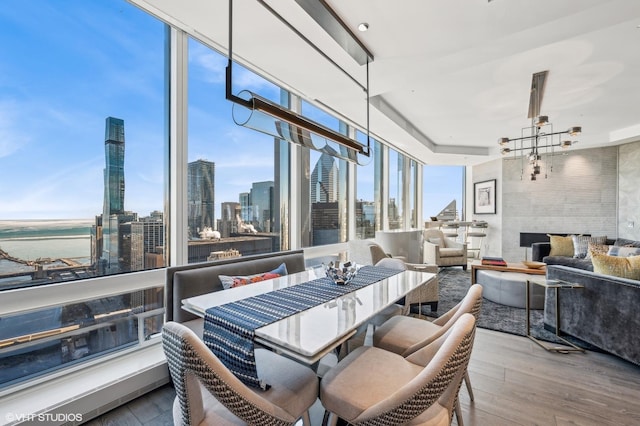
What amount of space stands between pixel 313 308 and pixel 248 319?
357mm

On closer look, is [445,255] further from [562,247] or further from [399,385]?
[399,385]

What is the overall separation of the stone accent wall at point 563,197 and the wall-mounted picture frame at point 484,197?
0.30 m

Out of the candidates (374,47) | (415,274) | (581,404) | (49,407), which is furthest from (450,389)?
(374,47)

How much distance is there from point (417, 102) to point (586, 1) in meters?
2.61

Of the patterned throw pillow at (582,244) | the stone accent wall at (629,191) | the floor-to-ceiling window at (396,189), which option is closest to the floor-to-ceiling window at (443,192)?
the floor-to-ceiling window at (396,189)

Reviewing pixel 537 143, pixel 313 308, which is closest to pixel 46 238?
pixel 313 308

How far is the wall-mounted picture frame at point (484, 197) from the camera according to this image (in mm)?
8227

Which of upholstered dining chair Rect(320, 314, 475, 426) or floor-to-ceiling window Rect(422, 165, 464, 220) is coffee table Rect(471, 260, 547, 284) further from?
floor-to-ceiling window Rect(422, 165, 464, 220)

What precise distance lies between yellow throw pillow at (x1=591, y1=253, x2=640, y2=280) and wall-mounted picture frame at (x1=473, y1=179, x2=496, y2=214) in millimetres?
5892

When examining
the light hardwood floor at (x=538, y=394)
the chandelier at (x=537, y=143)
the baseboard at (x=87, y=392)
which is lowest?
the light hardwood floor at (x=538, y=394)

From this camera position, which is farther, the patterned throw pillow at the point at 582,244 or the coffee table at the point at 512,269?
the patterned throw pillow at the point at 582,244

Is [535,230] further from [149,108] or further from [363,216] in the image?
[149,108]

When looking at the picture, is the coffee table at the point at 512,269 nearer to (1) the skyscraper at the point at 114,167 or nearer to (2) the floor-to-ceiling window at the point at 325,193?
(2) the floor-to-ceiling window at the point at 325,193

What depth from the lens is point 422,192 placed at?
354 inches
